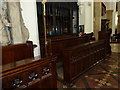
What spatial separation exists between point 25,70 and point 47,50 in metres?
0.72

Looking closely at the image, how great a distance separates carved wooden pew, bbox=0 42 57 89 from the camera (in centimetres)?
110

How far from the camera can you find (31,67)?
4.18 ft

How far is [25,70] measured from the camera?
1221 mm

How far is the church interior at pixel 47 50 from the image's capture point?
1.29 metres

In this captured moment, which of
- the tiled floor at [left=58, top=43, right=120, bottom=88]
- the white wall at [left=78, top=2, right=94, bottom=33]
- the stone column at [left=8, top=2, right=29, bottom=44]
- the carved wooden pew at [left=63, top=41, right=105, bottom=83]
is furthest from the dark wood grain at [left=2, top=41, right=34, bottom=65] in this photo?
the white wall at [left=78, top=2, right=94, bottom=33]

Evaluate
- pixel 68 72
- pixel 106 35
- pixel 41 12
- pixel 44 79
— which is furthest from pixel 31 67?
pixel 106 35

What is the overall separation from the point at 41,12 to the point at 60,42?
110 cm

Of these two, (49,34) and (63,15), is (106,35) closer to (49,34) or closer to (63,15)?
(63,15)

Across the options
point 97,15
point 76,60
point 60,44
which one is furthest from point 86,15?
point 76,60

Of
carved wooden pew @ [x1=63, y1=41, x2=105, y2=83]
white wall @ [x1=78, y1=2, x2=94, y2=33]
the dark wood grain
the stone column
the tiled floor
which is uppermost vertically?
white wall @ [x1=78, y1=2, x2=94, y2=33]

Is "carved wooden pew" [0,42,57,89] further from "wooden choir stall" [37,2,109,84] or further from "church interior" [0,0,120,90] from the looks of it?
"wooden choir stall" [37,2,109,84]

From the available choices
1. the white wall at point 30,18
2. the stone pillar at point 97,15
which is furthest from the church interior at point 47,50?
the stone pillar at point 97,15

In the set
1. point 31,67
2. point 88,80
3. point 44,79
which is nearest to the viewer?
point 31,67

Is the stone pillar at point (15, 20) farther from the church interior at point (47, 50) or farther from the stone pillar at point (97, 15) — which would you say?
the stone pillar at point (97, 15)
